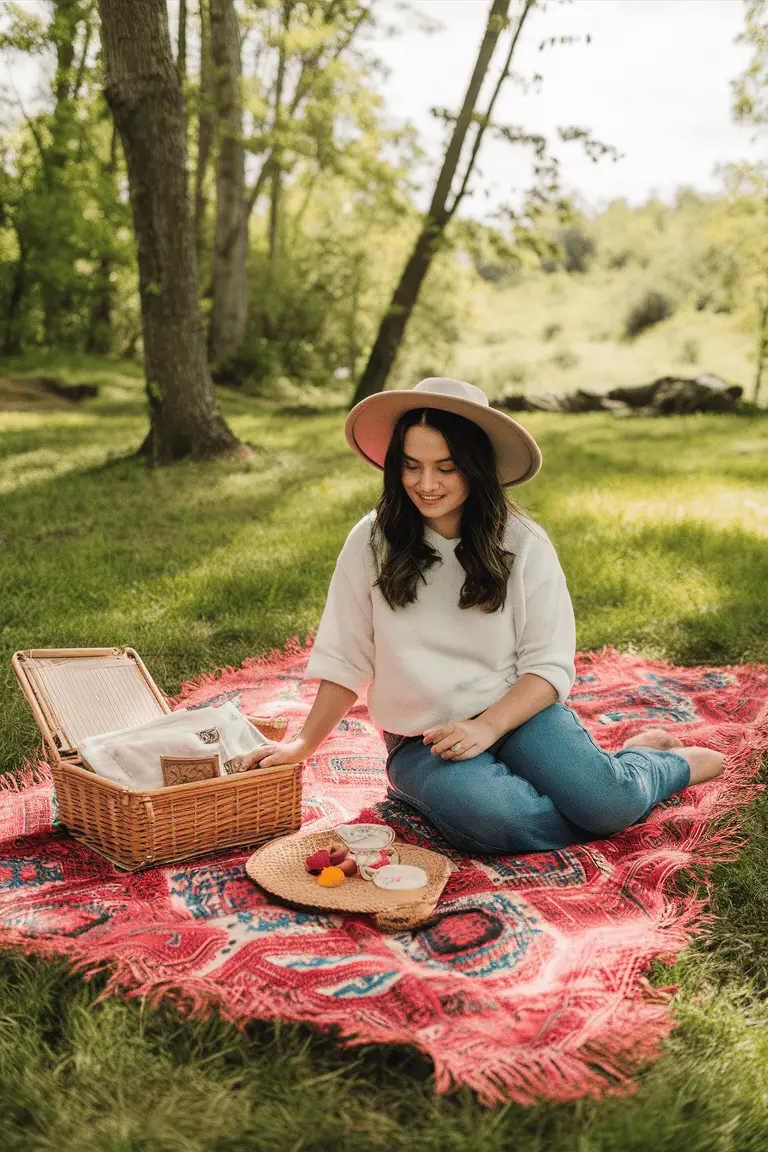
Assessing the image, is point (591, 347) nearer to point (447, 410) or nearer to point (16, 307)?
point (16, 307)

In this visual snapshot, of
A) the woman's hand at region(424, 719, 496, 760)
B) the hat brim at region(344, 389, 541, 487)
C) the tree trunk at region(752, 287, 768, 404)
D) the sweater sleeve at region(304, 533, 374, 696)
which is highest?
the tree trunk at region(752, 287, 768, 404)

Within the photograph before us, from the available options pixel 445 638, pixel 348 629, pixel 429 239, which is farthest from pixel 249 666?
pixel 429 239

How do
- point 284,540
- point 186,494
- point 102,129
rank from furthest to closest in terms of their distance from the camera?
point 102,129
point 186,494
point 284,540

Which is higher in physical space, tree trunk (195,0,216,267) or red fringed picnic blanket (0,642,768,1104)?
tree trunk (195,0,216,267)

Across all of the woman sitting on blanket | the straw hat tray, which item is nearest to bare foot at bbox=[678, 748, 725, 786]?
the woman sitting on blanket

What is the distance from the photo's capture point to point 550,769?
2654 millimetres

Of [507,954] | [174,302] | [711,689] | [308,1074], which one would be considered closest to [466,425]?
[507,954]

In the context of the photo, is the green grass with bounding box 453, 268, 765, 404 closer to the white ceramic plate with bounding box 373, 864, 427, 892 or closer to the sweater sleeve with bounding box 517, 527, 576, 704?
the sweater sleeve with bounding box 517, 527, 576, 704

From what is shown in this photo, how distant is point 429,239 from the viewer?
1127cm

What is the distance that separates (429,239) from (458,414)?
9341mm

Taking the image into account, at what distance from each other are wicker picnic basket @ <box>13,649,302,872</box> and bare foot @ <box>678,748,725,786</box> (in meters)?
1.31

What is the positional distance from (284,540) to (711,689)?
3.14 metres

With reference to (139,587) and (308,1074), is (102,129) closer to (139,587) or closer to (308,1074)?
(139,587)

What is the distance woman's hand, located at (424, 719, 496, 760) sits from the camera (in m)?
2.57
